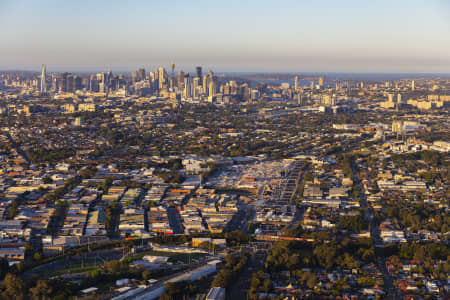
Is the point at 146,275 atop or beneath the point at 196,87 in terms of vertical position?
beneath

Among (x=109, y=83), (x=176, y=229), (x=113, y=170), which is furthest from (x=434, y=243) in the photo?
(x=109, y=83)

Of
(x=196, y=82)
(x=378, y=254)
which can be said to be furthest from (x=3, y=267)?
(x=196, y=82)

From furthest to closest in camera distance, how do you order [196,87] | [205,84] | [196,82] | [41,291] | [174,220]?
[196,82] < [205,84] < [196,87] < [174,220] < [41,291]

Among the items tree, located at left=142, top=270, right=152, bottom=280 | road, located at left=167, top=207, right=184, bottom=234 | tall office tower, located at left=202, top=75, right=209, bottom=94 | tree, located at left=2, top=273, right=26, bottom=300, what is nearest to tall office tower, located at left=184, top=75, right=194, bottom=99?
tall office tower, located at left=202, top=75, right=209, bottom=94

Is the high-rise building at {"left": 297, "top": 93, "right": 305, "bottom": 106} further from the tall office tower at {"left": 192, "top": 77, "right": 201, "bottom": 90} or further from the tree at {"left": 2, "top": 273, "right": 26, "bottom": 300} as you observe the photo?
the tree at {"left": 2, "top": 273, "right": 26, "bottom": 300}

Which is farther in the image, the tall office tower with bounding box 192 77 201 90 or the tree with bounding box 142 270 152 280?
the tall office tower with bounding box 192 77 201 90

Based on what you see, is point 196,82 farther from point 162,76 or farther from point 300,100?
point 300,100

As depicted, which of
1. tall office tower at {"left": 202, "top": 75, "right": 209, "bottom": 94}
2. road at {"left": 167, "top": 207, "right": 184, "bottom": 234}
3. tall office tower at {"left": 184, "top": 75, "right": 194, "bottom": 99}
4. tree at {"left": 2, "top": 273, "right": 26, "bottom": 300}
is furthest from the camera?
tall office tower at {"left": 202, "top": 75, "right": 209, "bottom": 94}

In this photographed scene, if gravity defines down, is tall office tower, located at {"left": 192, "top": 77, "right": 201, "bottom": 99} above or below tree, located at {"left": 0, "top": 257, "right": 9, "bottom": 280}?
above

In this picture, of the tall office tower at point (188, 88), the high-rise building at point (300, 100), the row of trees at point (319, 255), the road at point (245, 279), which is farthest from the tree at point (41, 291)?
the tall office tower at point (188, 88)

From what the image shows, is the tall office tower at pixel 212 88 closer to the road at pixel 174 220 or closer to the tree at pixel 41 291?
the road at pixel 174 220

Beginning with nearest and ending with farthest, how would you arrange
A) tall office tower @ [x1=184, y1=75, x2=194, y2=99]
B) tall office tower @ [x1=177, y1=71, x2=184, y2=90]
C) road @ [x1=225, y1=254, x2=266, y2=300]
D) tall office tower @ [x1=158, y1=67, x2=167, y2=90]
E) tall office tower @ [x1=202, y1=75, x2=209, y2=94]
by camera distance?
road @ [x1=225, y1=254, x2=266, y2=300] < tall office tower @ [x1=184, y1=75, x2=194, y2=99] < tall office tower @ [x1=202, y1=75, x2=209, y2=94] < tall office tower @ [x1=177, y1=71, x2=184, y2=90] < tall office tower @ [x1=158, y1=67, x2=167, y2=90]
